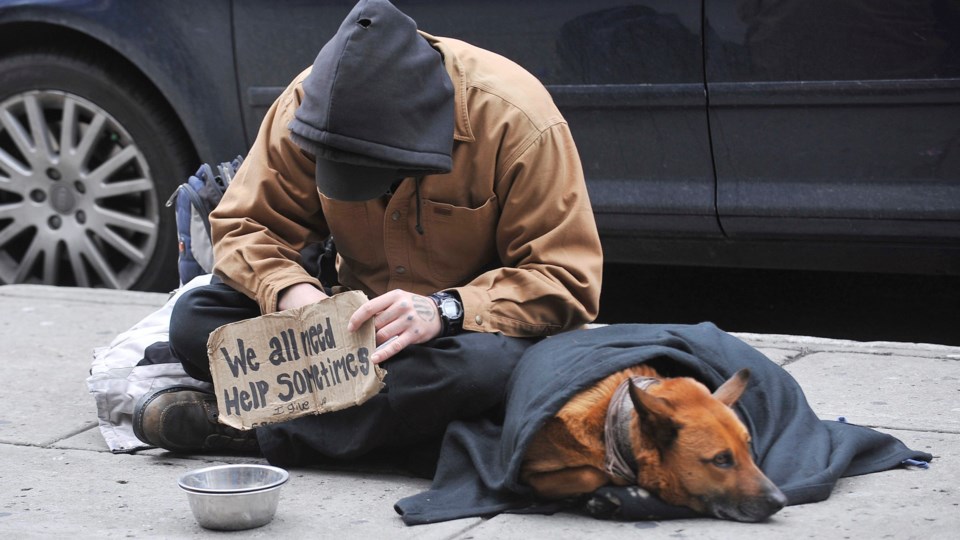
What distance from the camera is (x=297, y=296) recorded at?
3.09 metres

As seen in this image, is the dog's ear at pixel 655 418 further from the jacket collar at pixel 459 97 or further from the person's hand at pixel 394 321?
the jacket collar at pixel 459 97

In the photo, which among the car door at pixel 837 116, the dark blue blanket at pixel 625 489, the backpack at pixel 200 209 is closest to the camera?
the dark blue blanket at pixel 625 489

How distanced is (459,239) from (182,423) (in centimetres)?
76

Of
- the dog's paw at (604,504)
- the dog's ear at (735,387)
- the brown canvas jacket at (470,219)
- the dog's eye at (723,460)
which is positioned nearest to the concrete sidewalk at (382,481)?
the dog's paw at (604,504)

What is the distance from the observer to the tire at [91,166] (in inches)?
187

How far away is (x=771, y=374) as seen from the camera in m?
3.08

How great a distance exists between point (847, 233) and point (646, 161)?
25.1 inches

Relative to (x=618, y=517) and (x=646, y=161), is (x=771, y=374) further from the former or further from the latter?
(x=646, y=161)

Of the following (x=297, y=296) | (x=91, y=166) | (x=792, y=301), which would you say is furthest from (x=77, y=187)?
(x=792, y=301)

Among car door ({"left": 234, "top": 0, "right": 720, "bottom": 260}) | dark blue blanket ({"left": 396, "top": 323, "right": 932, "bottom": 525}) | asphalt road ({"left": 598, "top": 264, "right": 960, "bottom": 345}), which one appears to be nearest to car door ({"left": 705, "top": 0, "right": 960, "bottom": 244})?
car door ({"left": 234, "top": 0, "right": 720, "bottom": 260})

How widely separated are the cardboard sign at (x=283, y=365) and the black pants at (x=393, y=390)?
79 mm

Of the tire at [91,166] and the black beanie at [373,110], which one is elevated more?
the black beanie at [373,110]

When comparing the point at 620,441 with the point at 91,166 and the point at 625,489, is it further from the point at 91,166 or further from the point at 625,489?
the point at 91,166

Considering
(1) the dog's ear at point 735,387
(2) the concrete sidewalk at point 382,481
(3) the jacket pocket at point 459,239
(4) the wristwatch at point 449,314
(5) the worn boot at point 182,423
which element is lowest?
(2) the concrete sidewalk at point 382,481
